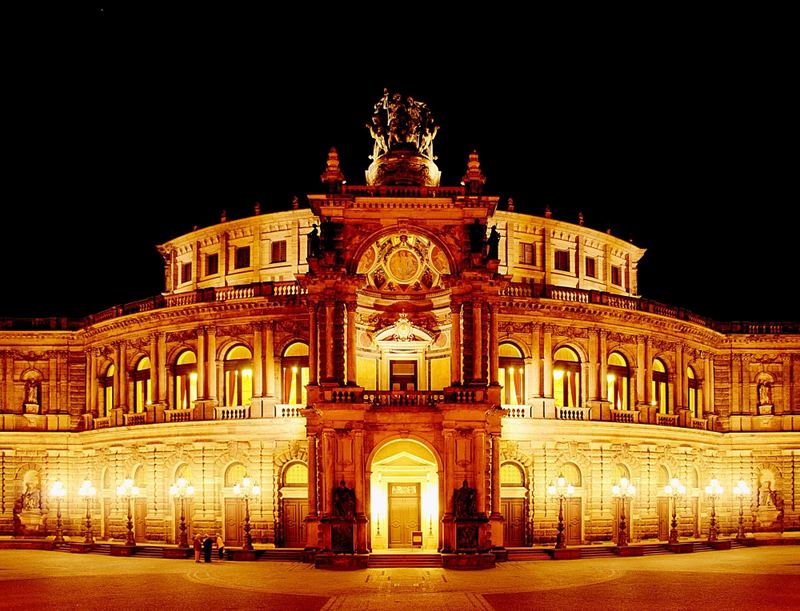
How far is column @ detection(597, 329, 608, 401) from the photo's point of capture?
6059 cm

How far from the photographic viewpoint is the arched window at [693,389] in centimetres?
6725

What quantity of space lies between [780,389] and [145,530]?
132ft

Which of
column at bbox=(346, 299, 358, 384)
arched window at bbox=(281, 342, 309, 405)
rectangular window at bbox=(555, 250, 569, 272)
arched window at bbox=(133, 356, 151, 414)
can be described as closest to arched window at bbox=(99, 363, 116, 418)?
arched window at bbox=(133, 356, 151, 414)

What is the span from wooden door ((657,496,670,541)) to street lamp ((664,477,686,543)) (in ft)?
1.86

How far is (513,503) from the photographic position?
188 ft

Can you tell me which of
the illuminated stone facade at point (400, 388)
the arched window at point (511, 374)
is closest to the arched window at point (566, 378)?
the illuminated stone facade at point (400, 388)

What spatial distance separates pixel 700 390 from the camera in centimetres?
6794

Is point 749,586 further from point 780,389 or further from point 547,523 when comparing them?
point 780,389

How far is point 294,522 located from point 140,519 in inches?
415

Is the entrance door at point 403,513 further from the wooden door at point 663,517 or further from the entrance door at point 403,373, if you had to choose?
the wooden door at point 663,517

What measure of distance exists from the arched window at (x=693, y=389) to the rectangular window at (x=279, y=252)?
2582cm

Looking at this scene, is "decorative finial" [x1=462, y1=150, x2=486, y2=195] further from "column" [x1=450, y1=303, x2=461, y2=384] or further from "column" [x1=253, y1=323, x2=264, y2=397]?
"column" [x1=253, y1=323, x2=264, y2=397]

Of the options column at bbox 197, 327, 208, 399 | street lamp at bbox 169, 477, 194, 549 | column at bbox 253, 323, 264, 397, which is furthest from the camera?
column at bbox 197, 327, 208, 399

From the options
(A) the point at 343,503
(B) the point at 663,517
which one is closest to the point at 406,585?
(A) the point at 343,503
